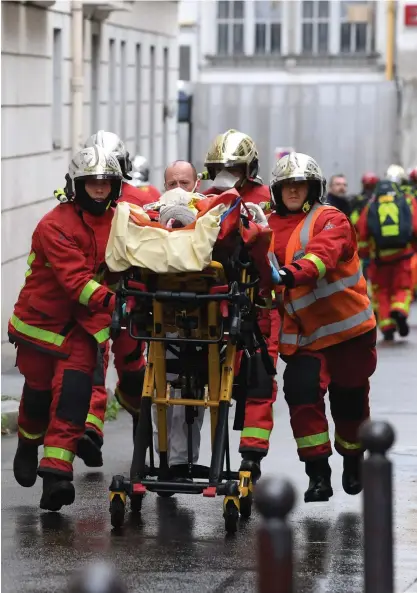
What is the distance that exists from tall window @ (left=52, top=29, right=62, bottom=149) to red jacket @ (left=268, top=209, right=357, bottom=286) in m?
10.8

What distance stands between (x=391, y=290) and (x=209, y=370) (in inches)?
427

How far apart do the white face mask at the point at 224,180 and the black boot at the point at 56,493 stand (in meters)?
1.75

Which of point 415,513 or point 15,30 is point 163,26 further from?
point 415,513

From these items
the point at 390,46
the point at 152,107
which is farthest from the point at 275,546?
the point at 390,46

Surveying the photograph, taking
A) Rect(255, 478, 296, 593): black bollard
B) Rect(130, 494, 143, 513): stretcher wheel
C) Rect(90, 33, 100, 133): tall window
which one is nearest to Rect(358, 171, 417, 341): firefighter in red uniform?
Rect(90, 33, 100, 133): tall window

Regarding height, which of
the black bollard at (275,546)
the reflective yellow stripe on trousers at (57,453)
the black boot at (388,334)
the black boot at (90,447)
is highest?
the black bollard at (275,546)

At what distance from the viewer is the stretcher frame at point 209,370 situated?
7648mm

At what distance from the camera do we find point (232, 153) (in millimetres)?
9102

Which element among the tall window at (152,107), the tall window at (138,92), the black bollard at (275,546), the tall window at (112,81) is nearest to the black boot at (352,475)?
the black bollard at (275,546)

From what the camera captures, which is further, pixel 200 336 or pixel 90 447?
pixel 90 447

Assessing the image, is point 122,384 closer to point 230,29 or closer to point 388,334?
point 388,334

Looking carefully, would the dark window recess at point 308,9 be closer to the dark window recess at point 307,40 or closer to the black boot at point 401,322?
the dark window recess at point 307,40

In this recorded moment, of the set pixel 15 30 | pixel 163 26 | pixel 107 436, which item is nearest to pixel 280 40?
pixel 163 26

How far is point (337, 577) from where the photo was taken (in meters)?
7.00
